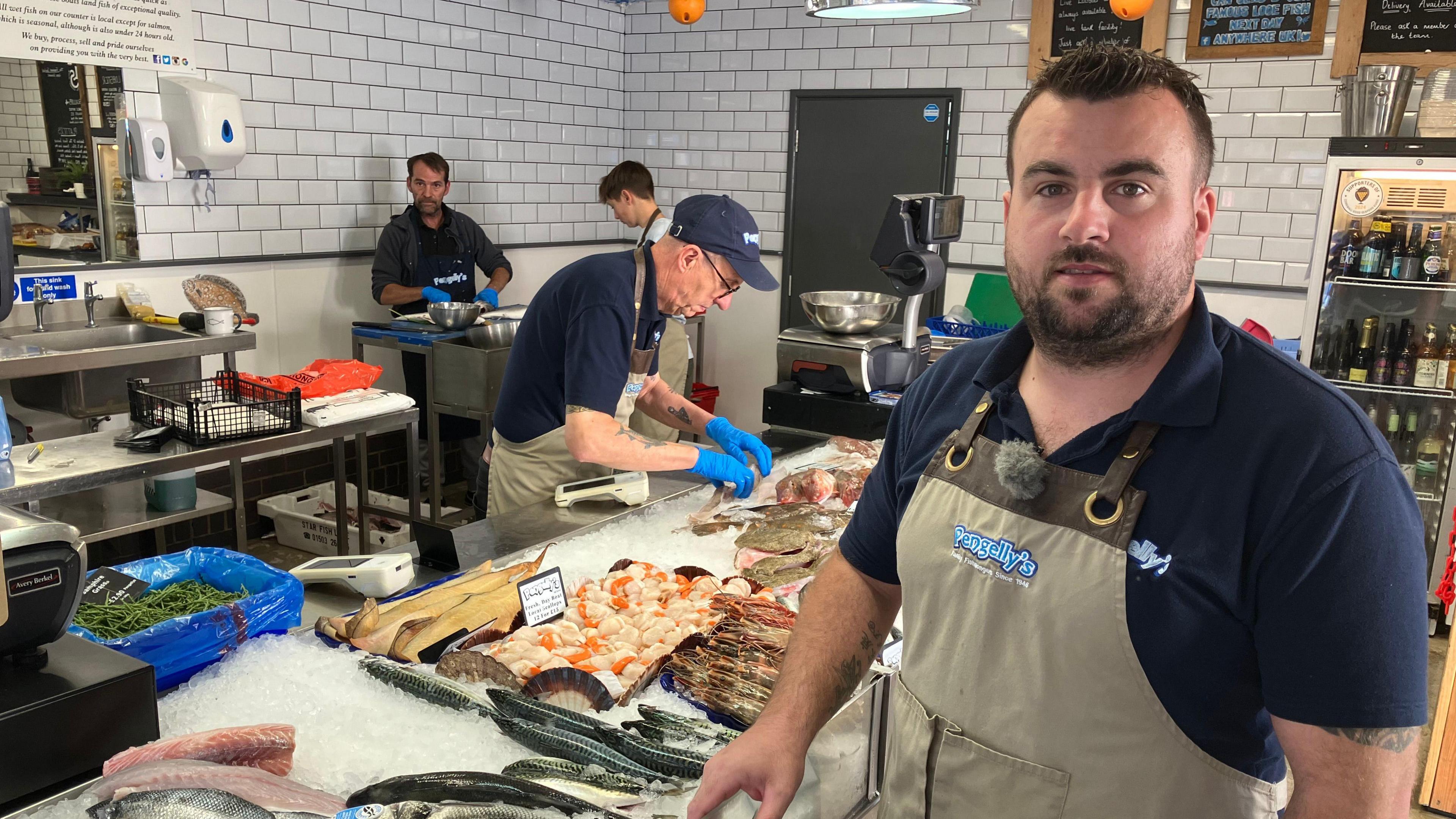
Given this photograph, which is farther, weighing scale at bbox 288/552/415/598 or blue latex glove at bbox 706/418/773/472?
blue latex glove at bbox 706/418/773/472

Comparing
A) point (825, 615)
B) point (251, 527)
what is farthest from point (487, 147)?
point (825, 615)

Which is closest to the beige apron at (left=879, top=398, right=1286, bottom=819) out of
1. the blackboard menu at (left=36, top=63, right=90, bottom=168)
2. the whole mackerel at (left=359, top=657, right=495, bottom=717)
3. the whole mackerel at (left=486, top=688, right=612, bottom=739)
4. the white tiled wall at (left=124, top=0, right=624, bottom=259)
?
the whole mackerel at (left=486, top=688, right=612, bottom=739)

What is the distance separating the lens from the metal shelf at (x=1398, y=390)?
17.1ft

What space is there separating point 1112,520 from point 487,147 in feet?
22.1

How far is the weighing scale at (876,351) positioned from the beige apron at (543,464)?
64cm

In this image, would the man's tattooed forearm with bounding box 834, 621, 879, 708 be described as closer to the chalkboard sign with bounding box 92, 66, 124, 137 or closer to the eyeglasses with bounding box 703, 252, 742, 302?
the eyeglasses with bounding box 703, 252, 742, 302

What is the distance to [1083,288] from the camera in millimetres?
1320

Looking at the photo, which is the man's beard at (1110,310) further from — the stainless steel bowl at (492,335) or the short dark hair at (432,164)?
the short dark hair at (432,164)

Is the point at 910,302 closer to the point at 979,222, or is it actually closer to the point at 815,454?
the point at 815,454

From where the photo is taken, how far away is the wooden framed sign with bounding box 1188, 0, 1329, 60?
6.00m

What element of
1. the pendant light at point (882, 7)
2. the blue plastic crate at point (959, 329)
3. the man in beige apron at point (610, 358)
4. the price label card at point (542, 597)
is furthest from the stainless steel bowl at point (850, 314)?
the price label card at point (542, 597)

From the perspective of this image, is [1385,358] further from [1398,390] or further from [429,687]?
[429,687]

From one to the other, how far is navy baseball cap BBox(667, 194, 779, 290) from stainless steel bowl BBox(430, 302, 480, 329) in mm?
3226

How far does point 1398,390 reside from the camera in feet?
17.3
